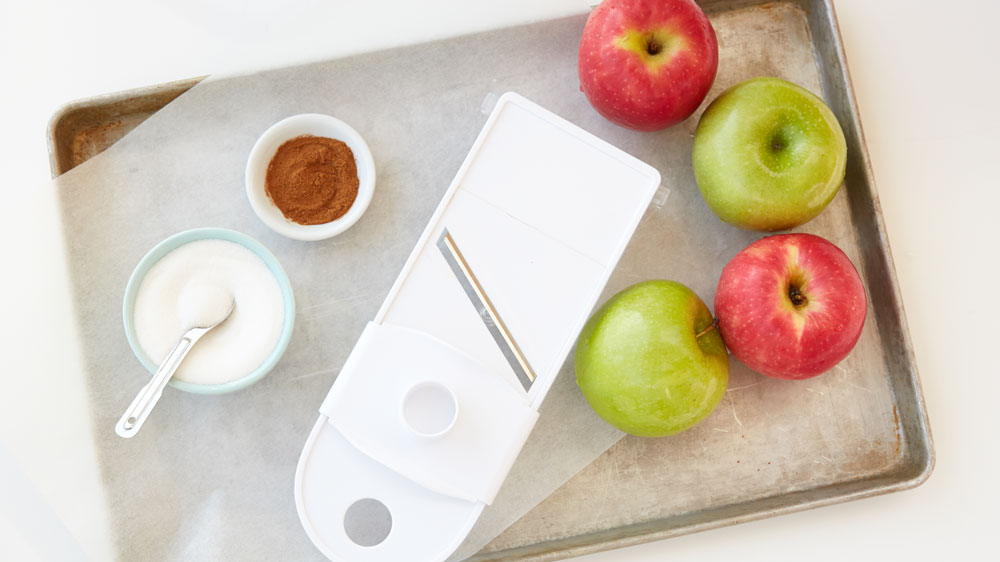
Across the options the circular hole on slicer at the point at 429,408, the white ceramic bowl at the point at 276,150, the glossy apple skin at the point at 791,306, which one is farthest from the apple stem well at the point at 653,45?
the circular hole on slicer at the point at 429,408

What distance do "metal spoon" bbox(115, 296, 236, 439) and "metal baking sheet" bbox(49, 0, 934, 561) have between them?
282 mm

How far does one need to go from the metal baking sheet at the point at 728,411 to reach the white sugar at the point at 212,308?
206 mm

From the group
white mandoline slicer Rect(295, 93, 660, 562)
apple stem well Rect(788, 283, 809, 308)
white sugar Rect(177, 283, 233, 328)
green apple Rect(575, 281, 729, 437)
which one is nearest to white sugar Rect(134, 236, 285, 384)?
white sugar Rect(177, 283, 233, 328)

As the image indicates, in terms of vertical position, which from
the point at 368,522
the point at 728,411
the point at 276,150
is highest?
the point at 276,150

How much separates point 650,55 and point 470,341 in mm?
388

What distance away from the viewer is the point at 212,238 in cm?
93

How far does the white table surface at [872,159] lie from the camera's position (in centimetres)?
96

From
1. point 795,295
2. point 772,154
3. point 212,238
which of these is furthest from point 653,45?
point 212,238

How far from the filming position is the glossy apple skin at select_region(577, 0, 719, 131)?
90 cm

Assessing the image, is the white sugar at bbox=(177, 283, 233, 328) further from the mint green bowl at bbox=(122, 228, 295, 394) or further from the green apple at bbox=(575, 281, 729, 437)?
the green apple at bbox=(575, 281, 729, 437)

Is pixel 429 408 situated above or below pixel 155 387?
below

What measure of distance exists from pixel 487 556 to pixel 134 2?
2.78 ft

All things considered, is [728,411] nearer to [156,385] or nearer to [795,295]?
[795,295]

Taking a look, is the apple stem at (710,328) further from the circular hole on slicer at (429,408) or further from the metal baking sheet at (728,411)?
the circular hole on slicer at (429,408)
